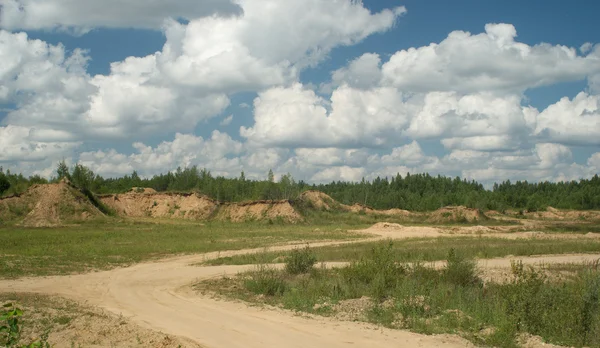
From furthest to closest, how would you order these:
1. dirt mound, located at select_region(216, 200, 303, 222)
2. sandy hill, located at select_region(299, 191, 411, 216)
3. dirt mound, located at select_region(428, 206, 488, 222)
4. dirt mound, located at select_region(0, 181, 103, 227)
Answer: sandy hill, located at select_region(299, 191, 411, 216), dirt mound, located at select_region(428, 206, 488, 222), dirt mound, located at select_region(216, 200, 303, 222), dirt mound, located at select_region(0, 181, 103, 227)

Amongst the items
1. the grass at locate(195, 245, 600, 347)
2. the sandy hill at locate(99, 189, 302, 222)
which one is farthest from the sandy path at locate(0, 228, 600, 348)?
the sandy hill at locate(99, 189, 302, 222)

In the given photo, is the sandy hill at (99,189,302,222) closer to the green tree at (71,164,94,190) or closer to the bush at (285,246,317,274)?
the green tree at (71,164,94,190)

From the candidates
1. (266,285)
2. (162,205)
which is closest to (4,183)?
(162,205)

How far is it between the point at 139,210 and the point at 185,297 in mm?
68142

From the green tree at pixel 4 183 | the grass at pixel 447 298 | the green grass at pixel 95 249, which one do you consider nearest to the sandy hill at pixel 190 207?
the green tree at pixel 4 183

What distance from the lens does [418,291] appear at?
50.5 ft

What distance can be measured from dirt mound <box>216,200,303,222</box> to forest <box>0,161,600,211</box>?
38.7ft

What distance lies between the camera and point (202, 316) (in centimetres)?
1388

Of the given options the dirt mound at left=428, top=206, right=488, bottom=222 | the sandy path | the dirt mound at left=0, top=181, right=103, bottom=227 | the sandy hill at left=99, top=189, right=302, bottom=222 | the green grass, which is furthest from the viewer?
the dirt mound at left=428, top=206, right=488, bottom=222

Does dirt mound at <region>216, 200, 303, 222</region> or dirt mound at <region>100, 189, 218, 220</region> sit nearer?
dirt mound at <region>216, 200, 303, 222</region>

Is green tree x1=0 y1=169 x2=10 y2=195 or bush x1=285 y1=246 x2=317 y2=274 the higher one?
green tree x1=0 y1=169 x2=10 y2=195

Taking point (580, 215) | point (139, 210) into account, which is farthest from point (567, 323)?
point (580, 215)

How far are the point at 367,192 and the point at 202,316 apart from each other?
125960mm

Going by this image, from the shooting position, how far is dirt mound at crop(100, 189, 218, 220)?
79.9 m
